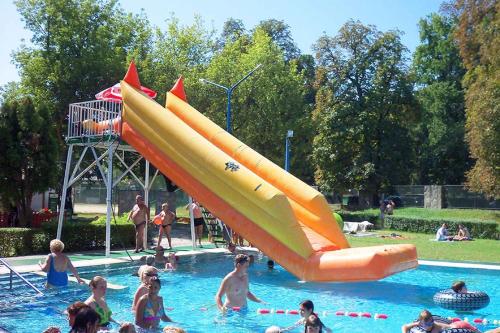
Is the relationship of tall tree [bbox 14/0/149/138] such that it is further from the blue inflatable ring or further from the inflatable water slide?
the blue inflatable ring

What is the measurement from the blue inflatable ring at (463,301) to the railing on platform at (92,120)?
353 inches

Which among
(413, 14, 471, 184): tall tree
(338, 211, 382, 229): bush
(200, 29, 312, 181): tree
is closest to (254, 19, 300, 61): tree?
(413, 14, 471, 184): tall tree

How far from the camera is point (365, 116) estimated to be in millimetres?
38469

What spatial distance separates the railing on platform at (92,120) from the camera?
14.7m

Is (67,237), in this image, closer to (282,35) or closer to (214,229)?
(214,229)

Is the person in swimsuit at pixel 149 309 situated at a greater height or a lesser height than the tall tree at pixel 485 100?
lesser

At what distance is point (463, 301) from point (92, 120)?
10.4 meters

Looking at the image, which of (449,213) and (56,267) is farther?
(449,213)

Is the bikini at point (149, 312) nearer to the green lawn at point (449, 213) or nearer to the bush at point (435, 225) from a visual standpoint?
the bush at point (435, 225)

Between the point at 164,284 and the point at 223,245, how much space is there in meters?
6.44

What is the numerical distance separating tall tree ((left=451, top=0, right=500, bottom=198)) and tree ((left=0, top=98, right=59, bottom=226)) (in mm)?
21697

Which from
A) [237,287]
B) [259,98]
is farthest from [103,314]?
[259,98]

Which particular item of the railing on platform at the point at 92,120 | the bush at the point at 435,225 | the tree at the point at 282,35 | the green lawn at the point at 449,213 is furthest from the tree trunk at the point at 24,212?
the tree at the point at 282,35

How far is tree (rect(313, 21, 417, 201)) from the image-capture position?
38.8 m
